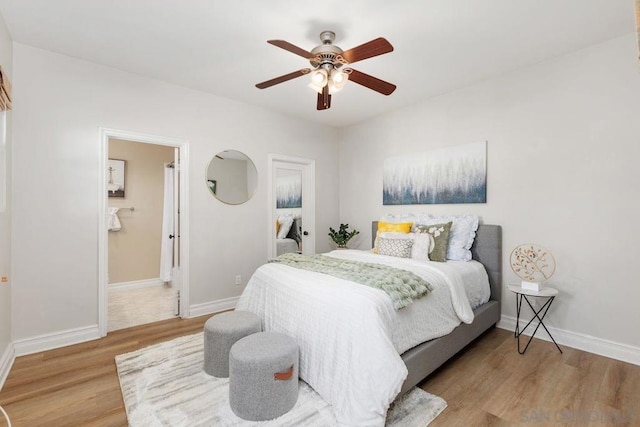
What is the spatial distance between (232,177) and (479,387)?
3.28 meters

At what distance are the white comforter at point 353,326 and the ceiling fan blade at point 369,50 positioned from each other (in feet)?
5.10

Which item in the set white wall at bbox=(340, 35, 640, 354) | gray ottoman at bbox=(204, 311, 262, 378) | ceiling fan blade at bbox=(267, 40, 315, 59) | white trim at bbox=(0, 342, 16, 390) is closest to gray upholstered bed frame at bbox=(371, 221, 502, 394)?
white wall at bbox=(340, 35, 640, 354)

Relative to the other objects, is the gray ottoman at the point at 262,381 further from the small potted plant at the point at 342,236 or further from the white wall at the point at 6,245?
the small potted plant at the point at 342,236

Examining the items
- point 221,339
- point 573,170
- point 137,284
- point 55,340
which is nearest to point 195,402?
point 221,339

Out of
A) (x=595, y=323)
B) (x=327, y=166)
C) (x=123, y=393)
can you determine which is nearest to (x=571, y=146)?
(x=595, y=323)

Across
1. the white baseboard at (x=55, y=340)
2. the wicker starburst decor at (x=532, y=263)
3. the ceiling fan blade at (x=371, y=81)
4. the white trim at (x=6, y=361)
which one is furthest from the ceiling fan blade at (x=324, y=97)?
the white trim at (x=6, y=361)

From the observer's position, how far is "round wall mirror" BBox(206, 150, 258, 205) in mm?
3654

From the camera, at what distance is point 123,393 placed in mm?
1983

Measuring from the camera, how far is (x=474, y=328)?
8.57ft

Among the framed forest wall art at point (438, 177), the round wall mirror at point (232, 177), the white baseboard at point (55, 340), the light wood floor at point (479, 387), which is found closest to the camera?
the light wood floor at point (479, 387)

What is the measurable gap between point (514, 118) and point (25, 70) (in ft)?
14.9

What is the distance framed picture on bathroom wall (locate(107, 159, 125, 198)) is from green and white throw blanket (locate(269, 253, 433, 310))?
3.43 meters

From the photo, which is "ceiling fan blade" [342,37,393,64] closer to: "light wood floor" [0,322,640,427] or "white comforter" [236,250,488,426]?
"white comforter" [236,250,488,426]

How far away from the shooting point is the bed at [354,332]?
1.62 metres
